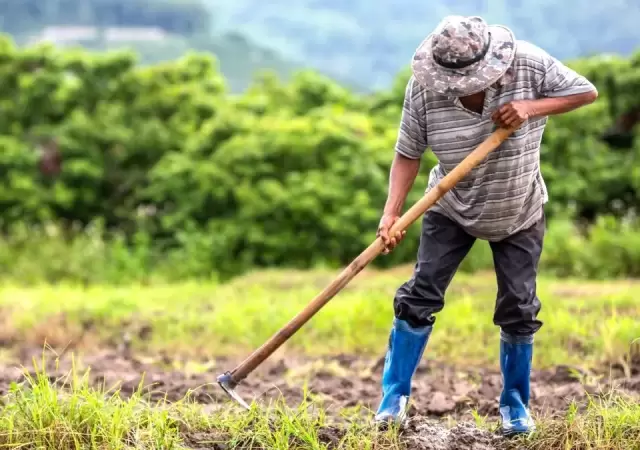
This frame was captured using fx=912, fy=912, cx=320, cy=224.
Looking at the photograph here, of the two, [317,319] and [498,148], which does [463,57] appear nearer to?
[498,148]

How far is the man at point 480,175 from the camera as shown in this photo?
3.30 m

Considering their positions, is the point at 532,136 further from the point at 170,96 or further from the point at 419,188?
the point at 170,96

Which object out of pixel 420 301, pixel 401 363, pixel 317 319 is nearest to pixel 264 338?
pixel 317 319

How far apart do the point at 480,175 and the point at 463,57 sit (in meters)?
0.49

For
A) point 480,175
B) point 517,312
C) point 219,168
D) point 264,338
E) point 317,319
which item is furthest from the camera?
point 219,168

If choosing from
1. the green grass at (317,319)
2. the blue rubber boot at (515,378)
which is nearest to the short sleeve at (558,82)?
the blue rubber boot at (515,378)

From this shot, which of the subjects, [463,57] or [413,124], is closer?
[463,57]

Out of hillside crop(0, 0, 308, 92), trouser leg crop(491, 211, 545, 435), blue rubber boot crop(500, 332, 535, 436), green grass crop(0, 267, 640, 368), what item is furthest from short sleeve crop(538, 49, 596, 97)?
hillside crop(0, 0, 308, 92)

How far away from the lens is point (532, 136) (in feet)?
11.5

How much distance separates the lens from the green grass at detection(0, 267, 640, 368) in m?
5.94

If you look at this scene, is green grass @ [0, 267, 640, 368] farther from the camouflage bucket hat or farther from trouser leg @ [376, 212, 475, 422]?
the camouflage bucket hat

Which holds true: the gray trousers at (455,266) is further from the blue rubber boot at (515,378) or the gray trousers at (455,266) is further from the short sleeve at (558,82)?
the short sleeve at (558,82)

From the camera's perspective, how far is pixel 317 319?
6.92 meters

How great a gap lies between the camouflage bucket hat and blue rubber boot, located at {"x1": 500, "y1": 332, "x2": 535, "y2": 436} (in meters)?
1.09
